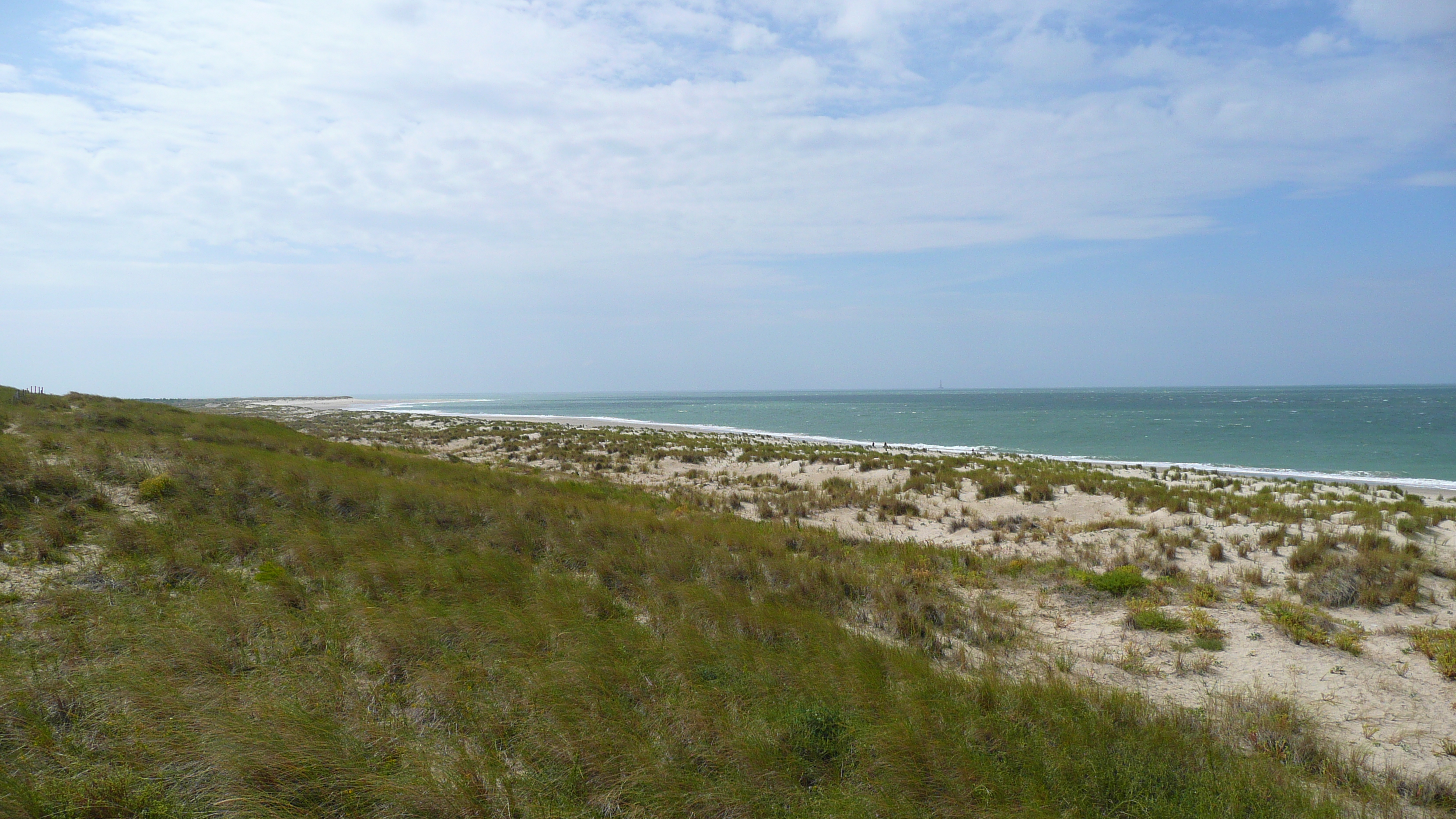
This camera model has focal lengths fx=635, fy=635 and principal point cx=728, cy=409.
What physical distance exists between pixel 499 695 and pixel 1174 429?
65357 millimetres

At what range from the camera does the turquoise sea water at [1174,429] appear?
33281mm

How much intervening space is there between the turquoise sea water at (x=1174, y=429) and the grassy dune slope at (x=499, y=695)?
30.1m

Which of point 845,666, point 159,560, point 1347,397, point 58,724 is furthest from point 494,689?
point 1347,397

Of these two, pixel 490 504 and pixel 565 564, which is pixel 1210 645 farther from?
pixel 490 504

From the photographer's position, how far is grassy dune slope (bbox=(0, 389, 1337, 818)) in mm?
3596

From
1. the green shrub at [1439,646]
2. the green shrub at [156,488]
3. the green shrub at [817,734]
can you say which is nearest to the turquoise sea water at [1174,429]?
the green shrub at [1439,646]

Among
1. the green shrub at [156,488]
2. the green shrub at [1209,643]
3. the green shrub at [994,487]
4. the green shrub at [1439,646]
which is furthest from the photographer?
the green shrub at [994,487]

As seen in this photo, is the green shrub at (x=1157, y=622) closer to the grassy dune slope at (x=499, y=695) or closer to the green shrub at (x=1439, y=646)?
the green shrub at (x=1439, y=646)

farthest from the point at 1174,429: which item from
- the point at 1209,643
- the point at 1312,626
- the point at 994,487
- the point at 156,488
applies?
the point at 156,488

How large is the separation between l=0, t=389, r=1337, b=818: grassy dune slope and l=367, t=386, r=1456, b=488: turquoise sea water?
3009 centimetres

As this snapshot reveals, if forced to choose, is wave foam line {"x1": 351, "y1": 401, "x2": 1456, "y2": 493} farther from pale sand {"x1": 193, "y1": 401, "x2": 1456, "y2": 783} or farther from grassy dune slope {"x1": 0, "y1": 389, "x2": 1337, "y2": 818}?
grassy dune slope {"x1": 0, "y1": 389, "x2": 1337, "y2": 818}

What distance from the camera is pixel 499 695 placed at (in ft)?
15.3

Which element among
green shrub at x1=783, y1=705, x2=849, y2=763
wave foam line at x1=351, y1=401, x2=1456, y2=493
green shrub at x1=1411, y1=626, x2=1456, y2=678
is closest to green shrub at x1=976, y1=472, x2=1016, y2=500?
green shrub at x1=1411, y1=626, x2=1456, y2=678

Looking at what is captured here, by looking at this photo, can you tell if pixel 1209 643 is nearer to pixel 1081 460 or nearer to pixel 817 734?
pixel 817 734
